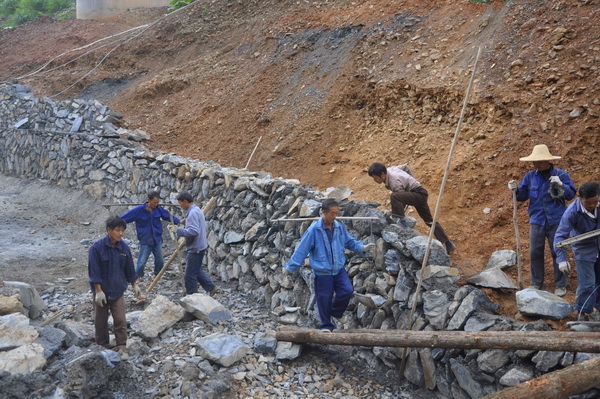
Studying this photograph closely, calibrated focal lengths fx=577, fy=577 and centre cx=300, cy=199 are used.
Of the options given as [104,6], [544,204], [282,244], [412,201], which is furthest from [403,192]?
[104,6]

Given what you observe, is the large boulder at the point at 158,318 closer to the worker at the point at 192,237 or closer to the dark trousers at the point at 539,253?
the worker at the point at 192,237

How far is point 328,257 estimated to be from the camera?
565 cm

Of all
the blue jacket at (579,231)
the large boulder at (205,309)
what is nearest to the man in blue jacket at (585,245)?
the blue jacket at (579,231)

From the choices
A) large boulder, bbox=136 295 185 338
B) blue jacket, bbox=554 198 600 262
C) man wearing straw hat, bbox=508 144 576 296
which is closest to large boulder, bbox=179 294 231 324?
large boulder, bbox=136 295 185 338

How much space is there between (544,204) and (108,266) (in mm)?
4312

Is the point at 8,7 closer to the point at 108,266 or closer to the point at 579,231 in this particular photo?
the point at 108,266

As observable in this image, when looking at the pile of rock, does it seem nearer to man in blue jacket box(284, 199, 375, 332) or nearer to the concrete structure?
the concrete structure

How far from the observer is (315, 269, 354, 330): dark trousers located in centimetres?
Result: 575

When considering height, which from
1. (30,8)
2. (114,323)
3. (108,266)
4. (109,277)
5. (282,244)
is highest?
(30,8)

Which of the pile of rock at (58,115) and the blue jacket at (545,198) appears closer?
the blue jacket at (545,198)

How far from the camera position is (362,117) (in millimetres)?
11008

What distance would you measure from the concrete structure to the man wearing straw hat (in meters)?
20.4

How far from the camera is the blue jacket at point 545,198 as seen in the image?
5.55 meters

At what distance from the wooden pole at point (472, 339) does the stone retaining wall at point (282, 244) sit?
0.56 ft
